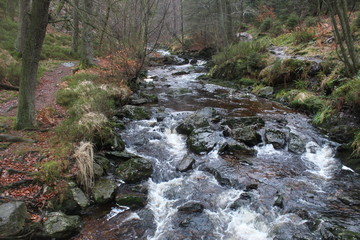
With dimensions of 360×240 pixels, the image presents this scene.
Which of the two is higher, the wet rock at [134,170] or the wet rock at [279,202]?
the wet rock at [134,170]

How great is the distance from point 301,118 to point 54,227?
9.24 meters

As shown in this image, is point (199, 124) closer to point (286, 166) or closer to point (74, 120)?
point (286, 166)

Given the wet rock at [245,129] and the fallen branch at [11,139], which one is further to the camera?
the wet rock at [245,129]

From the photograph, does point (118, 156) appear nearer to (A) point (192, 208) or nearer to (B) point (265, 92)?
(A) point (192, 208)

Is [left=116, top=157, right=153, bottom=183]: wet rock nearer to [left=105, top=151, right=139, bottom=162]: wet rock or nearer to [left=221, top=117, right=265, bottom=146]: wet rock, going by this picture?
[left=105, top=151, right=139, bottom=162]: wet rock

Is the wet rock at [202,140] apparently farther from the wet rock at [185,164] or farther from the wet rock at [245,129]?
the wet rock at [185,164]

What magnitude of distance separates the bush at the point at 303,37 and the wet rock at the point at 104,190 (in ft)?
53.6

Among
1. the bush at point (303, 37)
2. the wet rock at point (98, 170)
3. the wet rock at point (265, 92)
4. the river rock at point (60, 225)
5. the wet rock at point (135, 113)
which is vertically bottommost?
the river rock at point (60, 225)

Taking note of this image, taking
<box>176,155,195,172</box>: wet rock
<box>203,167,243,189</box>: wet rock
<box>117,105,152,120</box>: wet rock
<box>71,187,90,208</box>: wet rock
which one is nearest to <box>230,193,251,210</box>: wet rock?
<box>203,167,243,189</box>: wet rock

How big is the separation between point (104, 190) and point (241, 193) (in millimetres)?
3159

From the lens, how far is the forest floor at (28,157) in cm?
470

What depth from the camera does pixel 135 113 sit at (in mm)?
10484

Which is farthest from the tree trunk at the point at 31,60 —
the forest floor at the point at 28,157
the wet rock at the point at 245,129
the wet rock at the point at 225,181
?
the wet rock at the point at 245,129

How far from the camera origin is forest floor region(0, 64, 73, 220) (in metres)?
4.70
